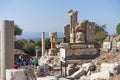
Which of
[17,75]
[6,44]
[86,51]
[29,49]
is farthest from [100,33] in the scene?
[17,75]

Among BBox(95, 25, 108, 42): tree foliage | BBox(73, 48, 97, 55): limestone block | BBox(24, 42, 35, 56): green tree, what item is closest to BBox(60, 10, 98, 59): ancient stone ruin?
BBox(73, 48, 97, 55): limestone block

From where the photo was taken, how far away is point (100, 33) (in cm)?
5819

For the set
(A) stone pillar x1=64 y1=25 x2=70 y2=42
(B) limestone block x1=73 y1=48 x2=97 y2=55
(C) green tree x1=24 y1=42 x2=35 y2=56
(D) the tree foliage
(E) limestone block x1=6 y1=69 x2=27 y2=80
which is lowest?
(E) limestone block x1=6 y1=69 x2=27 y2=80

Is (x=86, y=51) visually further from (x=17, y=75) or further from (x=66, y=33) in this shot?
(x=17, y=75)

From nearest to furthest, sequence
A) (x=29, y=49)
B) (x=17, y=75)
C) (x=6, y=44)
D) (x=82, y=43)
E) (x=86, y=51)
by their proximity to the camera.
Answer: (x=17, y=75), (x=6, y=44), (x=86, y=51), (x=82, y=43), (x=29, y=49)

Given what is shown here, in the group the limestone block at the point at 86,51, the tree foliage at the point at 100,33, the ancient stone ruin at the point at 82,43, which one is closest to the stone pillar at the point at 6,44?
the ancient stone ruin at the point at 82,43

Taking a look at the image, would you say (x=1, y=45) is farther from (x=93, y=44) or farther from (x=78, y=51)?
(x=93, y=44)

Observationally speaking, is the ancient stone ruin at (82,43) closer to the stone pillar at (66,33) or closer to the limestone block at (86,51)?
the limestone block at (86,51)

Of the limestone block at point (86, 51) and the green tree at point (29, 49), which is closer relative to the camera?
the limestone block at point (86, 51)

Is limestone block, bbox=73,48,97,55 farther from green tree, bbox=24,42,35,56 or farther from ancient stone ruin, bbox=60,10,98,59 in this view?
green tree, bbox=24,42,35,56

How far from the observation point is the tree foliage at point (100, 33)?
54794 mm

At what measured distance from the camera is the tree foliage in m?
54.8

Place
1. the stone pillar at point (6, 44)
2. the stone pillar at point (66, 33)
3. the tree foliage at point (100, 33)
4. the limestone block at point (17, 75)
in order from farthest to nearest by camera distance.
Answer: the tree foliage at point (100, 33) < the stone pillar at point (66, 33) < the stone pillar at point (6, 44) < the limestone block at point (17, 75)

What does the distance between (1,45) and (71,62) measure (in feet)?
31.5
